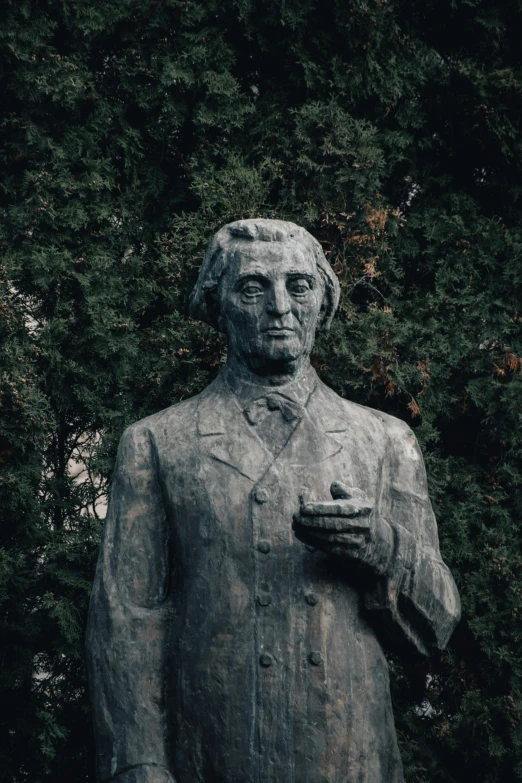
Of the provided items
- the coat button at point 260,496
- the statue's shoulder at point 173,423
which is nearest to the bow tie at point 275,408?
the statue's shoulder at point 173,423

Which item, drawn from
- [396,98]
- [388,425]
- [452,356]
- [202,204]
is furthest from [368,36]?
[388,425]

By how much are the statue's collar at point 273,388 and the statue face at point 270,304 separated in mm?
72

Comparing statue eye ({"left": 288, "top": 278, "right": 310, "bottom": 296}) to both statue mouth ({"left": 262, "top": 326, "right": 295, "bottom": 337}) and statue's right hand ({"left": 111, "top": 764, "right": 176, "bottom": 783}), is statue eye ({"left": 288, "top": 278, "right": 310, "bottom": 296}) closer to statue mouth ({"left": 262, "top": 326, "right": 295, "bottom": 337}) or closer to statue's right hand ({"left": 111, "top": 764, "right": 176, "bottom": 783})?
statue mouth ({"left": 262, "top": 326, "right": 295, "bottom": 337})

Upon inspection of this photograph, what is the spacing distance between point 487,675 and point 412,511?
8.44 ft

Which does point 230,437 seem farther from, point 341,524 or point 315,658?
point 315,658

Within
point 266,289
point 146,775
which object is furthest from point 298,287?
point 146,775

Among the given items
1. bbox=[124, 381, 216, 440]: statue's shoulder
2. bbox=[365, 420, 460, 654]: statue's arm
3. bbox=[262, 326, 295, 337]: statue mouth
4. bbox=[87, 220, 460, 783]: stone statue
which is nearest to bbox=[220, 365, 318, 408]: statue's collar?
bbox=[87, 220, 460, 783]: stone statue

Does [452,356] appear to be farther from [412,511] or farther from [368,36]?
[412,511]

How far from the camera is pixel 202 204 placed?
7.92 meters

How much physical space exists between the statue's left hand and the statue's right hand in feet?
3.28

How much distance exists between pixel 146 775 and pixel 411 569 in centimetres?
123

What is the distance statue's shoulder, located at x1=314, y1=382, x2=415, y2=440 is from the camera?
5551 millimetres

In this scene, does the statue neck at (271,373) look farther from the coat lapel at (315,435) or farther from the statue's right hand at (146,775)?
the statue's right hand at (146,775)

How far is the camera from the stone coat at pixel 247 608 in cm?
513
